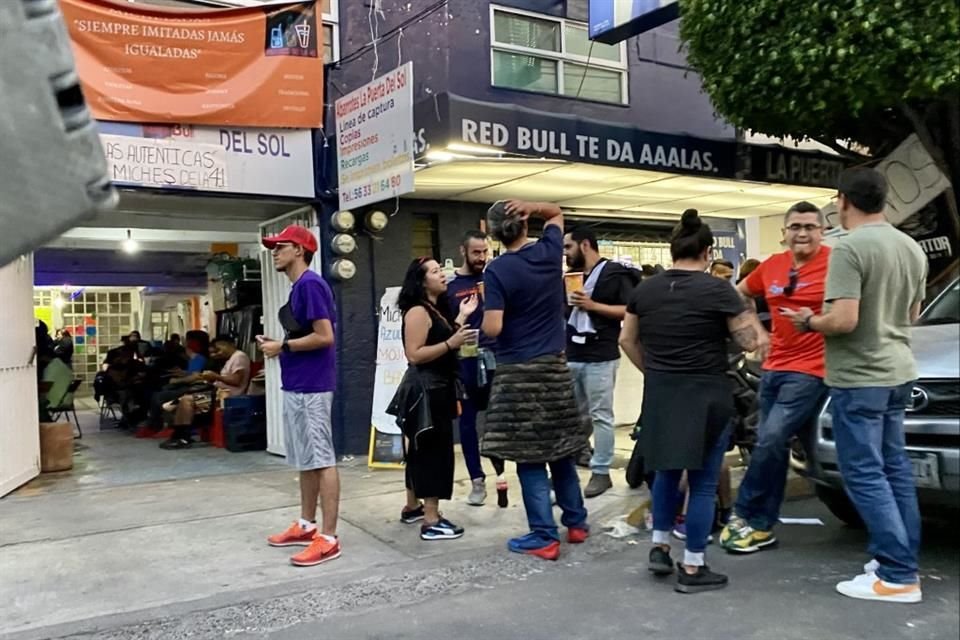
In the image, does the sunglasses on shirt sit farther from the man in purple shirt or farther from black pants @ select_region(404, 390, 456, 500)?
the man in purple shirt

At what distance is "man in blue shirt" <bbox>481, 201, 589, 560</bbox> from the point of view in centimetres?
→ 466

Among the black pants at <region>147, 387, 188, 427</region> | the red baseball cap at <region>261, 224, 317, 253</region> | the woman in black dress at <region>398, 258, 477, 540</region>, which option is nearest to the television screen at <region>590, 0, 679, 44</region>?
the woman in black dress at <region>398, 258, 477, 540</region>

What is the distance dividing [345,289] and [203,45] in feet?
8.14

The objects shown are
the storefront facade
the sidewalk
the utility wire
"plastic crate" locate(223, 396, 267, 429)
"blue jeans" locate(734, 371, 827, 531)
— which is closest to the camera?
the sidewalk

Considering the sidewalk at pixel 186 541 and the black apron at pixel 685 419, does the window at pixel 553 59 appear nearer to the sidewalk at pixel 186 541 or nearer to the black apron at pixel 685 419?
the sidewalk at pixel 186 541

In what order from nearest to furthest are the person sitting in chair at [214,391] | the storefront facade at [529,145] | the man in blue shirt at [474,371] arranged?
the man in blue shirt at [474,371] < the storefront facade at [529,145] < the person sitting in chair at [214,391]

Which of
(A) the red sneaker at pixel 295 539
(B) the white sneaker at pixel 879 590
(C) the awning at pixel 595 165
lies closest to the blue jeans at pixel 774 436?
(B) the white sneaker at pixel 879 590

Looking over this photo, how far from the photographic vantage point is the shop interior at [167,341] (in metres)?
8.00

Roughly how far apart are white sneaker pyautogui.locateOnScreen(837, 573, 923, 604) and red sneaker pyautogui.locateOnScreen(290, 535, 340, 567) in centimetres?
269

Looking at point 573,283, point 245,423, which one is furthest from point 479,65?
point 245,423

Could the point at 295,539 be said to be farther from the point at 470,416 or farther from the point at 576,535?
the point at 576,535

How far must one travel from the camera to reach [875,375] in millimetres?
3912

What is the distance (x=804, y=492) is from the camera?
20.4 feet

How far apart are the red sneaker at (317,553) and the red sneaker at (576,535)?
1371 millimetres
